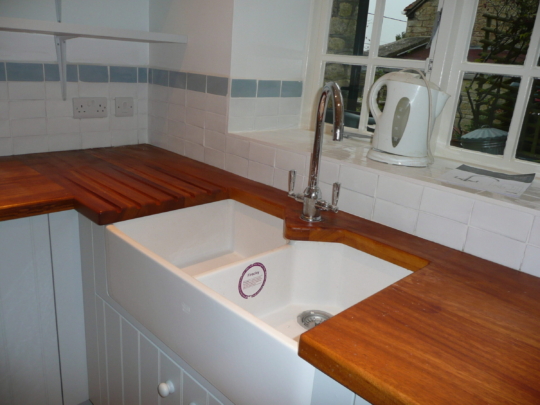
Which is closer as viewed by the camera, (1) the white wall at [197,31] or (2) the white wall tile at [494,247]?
(2) the white wall tile at [494,247]

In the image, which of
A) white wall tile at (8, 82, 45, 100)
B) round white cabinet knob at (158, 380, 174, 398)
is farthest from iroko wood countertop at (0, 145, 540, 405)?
round white cabinet knob at (158, 380, 174, 398)

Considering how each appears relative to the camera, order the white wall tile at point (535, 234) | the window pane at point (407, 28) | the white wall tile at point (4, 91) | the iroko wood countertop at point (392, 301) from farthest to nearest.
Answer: the white wall tile at point (4, 91) < the window pane at point (407, 28) < the white wall tile at point (535, 234) < the iroko wood countertop at point (392, 301)

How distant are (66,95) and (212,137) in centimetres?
58

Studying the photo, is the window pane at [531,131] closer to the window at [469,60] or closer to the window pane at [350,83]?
the window at [469,60]

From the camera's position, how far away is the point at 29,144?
1.68m

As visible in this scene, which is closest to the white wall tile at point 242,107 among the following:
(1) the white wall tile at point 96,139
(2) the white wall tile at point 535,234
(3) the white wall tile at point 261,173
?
(3) the white wall tile at point 261,173

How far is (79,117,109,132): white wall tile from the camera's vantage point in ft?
5.90

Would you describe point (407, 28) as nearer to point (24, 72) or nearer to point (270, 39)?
point (270, 39)

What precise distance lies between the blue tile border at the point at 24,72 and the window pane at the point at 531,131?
63.8 inches

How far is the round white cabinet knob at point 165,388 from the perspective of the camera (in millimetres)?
1016

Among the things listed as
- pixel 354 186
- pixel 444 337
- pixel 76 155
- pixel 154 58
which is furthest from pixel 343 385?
pixel 154 58

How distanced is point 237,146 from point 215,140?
129mm

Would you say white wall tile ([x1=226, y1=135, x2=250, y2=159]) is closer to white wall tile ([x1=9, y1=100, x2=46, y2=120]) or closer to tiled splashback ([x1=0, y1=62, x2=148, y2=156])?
tiled splashback ([x1=0, y1=62, x2=148, y2=156])

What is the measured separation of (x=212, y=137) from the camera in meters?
1.69
